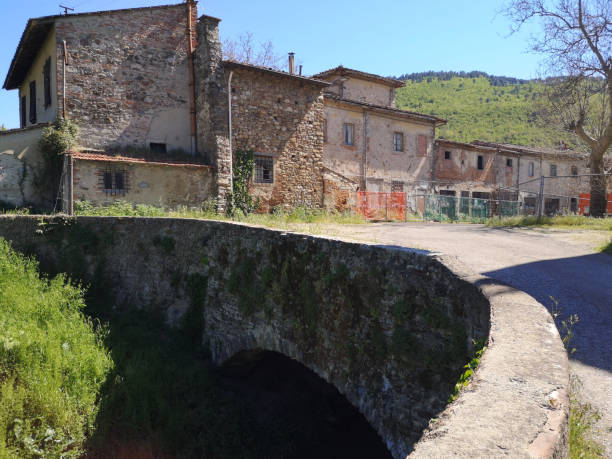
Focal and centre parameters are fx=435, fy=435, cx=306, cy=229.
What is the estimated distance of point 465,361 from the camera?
3.59m

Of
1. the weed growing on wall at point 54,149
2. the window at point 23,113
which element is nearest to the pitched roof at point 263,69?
the weed growing on wall at point 54,149

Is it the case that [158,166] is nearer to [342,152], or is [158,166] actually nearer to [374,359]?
[342,152]

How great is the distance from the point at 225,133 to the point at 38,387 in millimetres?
10379

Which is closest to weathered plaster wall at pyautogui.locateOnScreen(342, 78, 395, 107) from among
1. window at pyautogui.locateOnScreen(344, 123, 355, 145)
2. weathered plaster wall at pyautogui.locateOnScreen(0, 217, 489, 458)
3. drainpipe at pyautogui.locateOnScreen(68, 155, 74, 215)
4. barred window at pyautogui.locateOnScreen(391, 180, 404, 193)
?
window at pyautogui.locateOnScreen(344, 123, 355, 145)

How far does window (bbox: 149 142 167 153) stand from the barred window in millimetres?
13060

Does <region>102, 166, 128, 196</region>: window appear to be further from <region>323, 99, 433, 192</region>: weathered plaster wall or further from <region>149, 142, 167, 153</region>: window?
<region>323, 99, 433, 192</region>: weathered plaster wall

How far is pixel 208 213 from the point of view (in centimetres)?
1354

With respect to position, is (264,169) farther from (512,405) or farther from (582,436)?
(512,405)

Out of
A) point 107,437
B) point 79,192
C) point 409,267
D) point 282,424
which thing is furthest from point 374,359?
point 79,192

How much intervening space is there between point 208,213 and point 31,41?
10.3 m

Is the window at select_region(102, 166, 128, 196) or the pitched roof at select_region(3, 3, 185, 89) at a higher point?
the pitched roof at select_region(3, 3, 185, 89)

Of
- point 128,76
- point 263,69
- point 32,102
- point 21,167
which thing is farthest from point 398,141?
point 21,167

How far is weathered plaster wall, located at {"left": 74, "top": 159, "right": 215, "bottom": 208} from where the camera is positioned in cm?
1364

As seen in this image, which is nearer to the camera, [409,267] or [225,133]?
[409,267]
